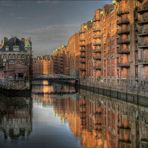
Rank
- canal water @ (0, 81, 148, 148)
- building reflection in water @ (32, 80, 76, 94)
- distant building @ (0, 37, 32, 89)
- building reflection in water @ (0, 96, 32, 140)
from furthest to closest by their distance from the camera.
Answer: distant building @ (0, 37, 32, 89) < building reflection in water @ (32, 80, 76, 94) < building reflection in water @ (0, 96, 32, 140) < canal water @ (0, 81, 148, 148)

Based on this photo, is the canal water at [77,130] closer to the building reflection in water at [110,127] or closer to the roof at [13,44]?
the building reflection in water at [110,127]

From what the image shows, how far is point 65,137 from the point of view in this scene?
31.0 m

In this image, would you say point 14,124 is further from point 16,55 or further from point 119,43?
point 16,55

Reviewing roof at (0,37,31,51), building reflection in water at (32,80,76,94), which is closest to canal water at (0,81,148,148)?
building reflection in water at (32,80,76,94)

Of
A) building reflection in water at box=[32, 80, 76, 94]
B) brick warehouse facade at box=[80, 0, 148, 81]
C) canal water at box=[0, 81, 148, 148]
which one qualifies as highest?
brick warehouse facade at box=[80, 0, 148, 81]

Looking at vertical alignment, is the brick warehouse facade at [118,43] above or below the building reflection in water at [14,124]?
above

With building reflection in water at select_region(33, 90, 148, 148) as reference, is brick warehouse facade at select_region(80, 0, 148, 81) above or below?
above

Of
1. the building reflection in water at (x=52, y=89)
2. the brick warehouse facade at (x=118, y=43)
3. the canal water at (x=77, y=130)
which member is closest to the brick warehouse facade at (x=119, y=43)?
the brick warehouse facade at (x=118, y=43)

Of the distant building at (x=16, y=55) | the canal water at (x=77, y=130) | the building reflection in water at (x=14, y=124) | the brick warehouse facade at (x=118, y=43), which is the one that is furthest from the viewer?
the distant building at (x=16, y=55)

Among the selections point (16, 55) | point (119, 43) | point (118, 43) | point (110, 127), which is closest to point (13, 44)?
point (16, 55)

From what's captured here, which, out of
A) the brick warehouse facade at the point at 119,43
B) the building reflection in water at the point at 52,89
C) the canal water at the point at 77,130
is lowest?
the canal water at the point at 77,130

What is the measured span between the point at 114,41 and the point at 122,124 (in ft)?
188

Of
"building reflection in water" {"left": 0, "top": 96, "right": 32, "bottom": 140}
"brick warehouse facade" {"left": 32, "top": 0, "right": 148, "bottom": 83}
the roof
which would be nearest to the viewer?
"building reflection in water" {"left": 0, "top": 96, "right": 32, "bottom": 140}

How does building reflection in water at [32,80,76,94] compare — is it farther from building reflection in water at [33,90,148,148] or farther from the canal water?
the canal water
